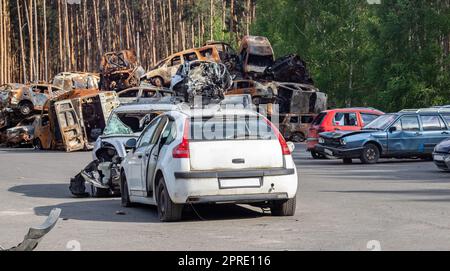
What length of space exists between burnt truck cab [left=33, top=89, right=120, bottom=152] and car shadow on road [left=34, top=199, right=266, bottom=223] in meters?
20.7

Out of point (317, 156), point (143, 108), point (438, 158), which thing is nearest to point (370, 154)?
point (317, 156)

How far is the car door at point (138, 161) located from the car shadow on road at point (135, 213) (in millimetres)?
358

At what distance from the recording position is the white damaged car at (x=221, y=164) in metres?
11.8

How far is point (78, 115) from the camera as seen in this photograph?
35375mm

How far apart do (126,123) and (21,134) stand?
74.3 ft

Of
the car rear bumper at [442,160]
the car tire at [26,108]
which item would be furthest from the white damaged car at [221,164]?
the car tire at [26,108]

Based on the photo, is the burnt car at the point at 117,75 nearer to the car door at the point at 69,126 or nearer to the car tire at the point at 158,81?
the car tire at the point at 158,81

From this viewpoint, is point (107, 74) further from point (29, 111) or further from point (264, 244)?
point (264, 244)

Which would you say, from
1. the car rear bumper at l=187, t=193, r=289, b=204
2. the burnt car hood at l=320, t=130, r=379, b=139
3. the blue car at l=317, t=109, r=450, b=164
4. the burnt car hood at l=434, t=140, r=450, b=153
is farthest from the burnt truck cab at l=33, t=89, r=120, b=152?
the car rear bumper at l=187, t=193, r=289, b=204

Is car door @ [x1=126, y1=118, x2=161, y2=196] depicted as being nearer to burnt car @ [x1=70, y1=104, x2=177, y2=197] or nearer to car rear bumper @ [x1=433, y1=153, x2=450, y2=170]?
burnt car @ [x1=70, y1=104, x2=177, y2=197]

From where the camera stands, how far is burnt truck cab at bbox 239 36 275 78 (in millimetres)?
44750

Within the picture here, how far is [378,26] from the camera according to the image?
52531 mm

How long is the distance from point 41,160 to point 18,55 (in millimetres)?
64637

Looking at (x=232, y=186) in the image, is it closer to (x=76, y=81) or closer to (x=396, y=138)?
(x=396, y=138)
